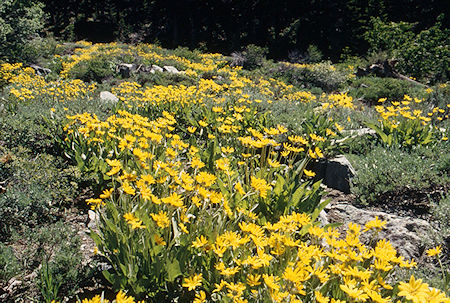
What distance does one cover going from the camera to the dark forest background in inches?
850

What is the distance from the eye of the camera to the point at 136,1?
3084 cm

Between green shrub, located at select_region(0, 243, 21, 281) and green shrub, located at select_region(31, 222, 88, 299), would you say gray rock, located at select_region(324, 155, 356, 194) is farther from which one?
green shrub, located at select_region(0, 243, 21, 281)

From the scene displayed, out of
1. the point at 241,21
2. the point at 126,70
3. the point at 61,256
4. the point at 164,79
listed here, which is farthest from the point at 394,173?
the point at 241,21

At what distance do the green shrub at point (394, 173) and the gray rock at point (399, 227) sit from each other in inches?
14.0

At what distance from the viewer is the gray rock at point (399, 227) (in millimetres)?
2854

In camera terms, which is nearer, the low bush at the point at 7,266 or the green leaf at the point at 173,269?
the green leaf at the point at 173,269

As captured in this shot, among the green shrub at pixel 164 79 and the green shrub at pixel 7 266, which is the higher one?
the green shrub at pixel 164 79

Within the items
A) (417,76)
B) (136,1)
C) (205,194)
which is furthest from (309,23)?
(205,194)

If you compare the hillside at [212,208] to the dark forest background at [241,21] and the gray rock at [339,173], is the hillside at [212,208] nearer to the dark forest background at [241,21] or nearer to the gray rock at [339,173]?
the gray rock at [339,173]

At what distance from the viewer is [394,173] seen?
3.71 m

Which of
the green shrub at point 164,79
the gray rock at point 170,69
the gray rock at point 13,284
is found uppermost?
the gray rock at point 170,69

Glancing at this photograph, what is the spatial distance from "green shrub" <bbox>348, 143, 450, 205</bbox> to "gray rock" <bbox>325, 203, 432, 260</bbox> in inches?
14.0

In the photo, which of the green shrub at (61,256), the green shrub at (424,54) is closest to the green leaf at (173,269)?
the green shrub at (61,256)

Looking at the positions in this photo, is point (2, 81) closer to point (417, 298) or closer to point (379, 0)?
point (417, 298)
